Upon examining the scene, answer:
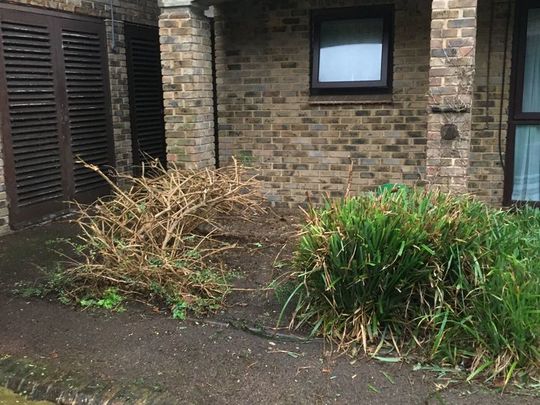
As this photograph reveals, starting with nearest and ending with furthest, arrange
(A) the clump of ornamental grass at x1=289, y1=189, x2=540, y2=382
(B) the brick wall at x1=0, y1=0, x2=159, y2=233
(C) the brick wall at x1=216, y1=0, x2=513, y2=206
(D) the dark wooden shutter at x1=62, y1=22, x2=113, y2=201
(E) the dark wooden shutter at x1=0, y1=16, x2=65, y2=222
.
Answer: (A) the clump of ornamental grass at x1=289, y1=189, x2=540, y2=382, (E) the dark wooden shutter at x1=0, y1=16, x2=65, y2=222, (C) the brick wall at x1=216, y1=0, x2=513, y2=206, (D) the dark wooden shutter at x1=62, y1=22, x2=113, y2=201, (B) the brick wall at x1=0, y1=0, x2=159, y2=233

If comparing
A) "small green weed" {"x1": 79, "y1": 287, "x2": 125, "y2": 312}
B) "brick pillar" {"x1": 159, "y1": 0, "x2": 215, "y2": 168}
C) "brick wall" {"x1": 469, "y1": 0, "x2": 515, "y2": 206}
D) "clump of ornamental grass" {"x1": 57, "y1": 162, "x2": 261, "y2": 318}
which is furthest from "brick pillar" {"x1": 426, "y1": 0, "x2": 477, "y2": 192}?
"small green weed" {"x1": 79, "y1": 287, "x2": 125, "y2": 312}

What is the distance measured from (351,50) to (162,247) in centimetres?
338

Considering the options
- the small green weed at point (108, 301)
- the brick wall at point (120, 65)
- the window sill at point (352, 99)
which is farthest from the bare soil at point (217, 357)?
the brick wall at point (120, 65)

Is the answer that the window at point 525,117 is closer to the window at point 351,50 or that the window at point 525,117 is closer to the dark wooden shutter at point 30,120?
the window at point 351,50

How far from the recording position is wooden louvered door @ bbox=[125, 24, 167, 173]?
7625 mm

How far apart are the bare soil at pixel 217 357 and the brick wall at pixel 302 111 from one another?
2.38 meters

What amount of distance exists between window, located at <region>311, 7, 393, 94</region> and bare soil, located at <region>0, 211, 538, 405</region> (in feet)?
8.95

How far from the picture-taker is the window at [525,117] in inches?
229

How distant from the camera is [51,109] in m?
6.46

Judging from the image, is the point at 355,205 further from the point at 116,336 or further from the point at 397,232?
the point at 116,336

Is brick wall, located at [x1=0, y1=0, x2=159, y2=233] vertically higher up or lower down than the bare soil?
higher up

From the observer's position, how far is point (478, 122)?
6051 millimetres

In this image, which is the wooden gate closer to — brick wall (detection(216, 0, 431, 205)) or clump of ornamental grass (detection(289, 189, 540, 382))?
brick wall (detection(216, 0, 431, 205))

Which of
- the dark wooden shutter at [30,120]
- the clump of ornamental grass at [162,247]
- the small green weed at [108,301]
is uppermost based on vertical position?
the dark wooden shutter at [30,120]
